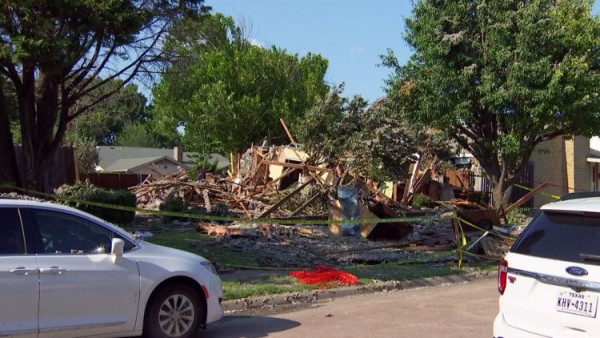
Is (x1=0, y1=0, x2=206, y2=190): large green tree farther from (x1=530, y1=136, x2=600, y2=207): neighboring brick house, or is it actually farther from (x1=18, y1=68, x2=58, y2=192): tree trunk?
(x1=530, y1=136, x2=600, y2=207): neighboring brick house

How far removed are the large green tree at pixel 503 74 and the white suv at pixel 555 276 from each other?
41.0ft

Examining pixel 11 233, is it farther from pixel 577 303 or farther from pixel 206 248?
pixel 206 248

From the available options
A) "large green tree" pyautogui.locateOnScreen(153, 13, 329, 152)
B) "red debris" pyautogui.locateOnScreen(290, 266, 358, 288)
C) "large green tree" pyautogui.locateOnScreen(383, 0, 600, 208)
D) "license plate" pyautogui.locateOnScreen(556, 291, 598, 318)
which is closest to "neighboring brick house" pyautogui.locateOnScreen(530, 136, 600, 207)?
"large green tree" pyautogui.locateOnScreen(383, 0, 600, 208)

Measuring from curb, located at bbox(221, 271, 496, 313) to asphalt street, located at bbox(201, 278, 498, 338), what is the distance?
0.14m

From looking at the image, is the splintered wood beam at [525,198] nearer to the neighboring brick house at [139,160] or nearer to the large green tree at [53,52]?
the large green tree at [53,52]

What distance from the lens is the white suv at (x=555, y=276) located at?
16.7ft

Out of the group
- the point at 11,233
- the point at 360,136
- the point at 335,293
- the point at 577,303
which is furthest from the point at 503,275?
the point at 360,136

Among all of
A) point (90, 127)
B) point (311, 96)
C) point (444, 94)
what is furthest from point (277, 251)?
point (90, 127)

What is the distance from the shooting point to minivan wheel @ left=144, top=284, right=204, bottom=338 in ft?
23.6

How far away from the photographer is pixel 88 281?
264 inches

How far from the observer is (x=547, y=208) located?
5742mm

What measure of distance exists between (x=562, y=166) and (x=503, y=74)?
543 inches

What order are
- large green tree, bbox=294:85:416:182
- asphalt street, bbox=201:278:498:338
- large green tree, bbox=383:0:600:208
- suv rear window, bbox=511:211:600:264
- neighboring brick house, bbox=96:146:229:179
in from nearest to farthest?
suv rear window, bbox=511:211:600:264 < asphalt street, bbox=201:278:498:338 < large green tree, bbox=383:0:600:208 < large green tree, bbox=294:85:416:182 < neighboring brick house, bbox=96:146:229:179

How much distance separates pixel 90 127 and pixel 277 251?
47923 mm
